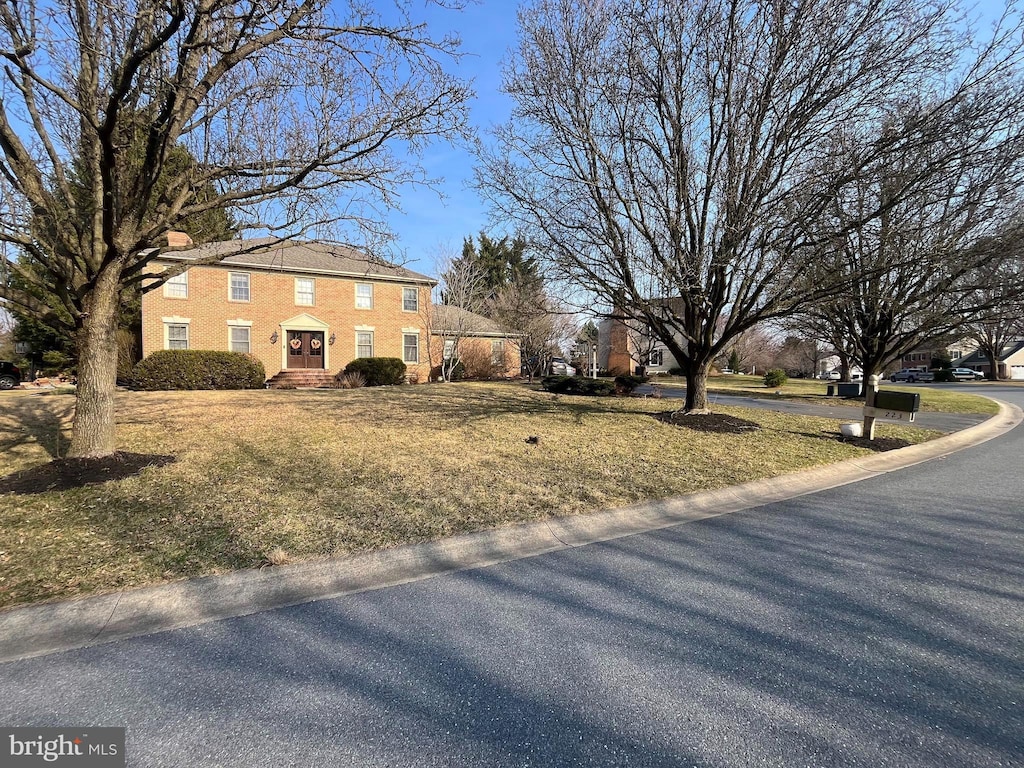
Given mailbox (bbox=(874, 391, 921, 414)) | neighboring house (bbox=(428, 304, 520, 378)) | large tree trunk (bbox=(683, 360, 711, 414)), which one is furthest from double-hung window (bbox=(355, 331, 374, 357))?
mailbox (bbox=(874, 391, 921, 414))

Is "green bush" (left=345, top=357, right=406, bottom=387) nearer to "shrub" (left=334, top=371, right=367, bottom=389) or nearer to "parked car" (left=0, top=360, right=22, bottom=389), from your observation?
"shrub" (left=334, top=371, right=367, bottom=389)

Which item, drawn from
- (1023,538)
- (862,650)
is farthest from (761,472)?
(862,650)

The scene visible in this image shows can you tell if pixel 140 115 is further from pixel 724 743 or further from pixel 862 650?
pixel 862 650

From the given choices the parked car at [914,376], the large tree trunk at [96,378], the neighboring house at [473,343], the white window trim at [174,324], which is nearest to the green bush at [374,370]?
the neighboring house at [473,343]

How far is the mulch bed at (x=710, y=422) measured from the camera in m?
9.98

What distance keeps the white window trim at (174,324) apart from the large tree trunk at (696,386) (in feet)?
65.4

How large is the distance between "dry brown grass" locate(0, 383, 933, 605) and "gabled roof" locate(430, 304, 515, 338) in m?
14.8

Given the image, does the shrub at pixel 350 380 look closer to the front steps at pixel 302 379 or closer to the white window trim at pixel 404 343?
the front steps at pixel 302 379

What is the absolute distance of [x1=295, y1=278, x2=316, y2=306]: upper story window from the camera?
22.1 metres

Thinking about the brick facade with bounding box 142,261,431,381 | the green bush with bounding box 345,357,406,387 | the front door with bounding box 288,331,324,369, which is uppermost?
the brick facade with bounding box 142,261,431,381

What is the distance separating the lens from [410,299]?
968 inches

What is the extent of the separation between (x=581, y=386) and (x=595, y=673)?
15.1 m

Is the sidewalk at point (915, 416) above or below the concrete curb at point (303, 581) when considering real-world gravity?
above

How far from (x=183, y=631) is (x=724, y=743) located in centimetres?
295
